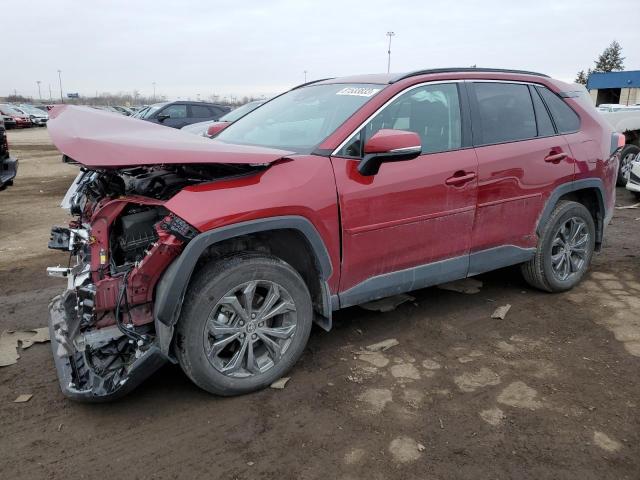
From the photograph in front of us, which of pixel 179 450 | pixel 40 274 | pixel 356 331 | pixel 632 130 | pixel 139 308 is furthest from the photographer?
pixel 632 130

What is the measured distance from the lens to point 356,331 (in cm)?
388

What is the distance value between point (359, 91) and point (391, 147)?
0.83m

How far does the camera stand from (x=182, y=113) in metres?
14.2

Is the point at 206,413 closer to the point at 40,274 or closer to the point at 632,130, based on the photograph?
the point at 40,274

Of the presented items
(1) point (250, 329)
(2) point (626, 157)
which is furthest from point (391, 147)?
(2) point (626, 157)

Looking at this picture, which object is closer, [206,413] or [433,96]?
[206,413]

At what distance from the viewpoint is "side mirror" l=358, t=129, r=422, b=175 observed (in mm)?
3000

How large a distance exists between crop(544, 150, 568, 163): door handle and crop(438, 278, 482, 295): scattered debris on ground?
129 cm

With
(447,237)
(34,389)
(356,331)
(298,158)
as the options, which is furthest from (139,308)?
(447,237)

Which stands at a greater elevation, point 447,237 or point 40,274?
point 447,237

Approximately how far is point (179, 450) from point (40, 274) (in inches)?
131

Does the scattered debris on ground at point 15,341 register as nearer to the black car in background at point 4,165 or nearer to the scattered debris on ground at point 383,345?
the scattered debris on ground at point 383,345

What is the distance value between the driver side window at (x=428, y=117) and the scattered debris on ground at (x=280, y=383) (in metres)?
1.60

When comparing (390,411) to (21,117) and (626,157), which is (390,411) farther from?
(21,117)
